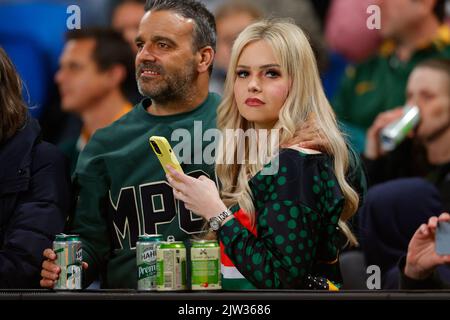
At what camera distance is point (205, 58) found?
14.5ft

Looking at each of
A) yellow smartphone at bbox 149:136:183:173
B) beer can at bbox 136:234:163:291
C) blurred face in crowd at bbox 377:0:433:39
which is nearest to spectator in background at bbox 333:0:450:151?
blurred face in crowd at bbox 377:0:433:39

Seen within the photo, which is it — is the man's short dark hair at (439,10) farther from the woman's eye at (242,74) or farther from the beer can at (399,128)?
the woman's eye at (242,74)

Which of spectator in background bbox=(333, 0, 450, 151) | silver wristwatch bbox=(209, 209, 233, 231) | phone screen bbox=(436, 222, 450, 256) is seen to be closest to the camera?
silver wristwatch bbox=(209, 209, 233, 231)

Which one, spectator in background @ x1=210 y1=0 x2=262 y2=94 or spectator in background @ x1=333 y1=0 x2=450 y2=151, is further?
spectator in background @ x1=333 y1=0 x2=450 y2=151

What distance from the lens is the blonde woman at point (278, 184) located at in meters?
4.01

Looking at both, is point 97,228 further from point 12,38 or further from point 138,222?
point 12,38

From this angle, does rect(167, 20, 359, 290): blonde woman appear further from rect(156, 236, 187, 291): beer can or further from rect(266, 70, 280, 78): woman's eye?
rect(156, 236, 187, 291): beer can

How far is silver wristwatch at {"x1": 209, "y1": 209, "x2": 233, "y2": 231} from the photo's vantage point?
13.5ft

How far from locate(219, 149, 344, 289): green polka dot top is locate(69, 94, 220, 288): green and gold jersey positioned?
351mm
